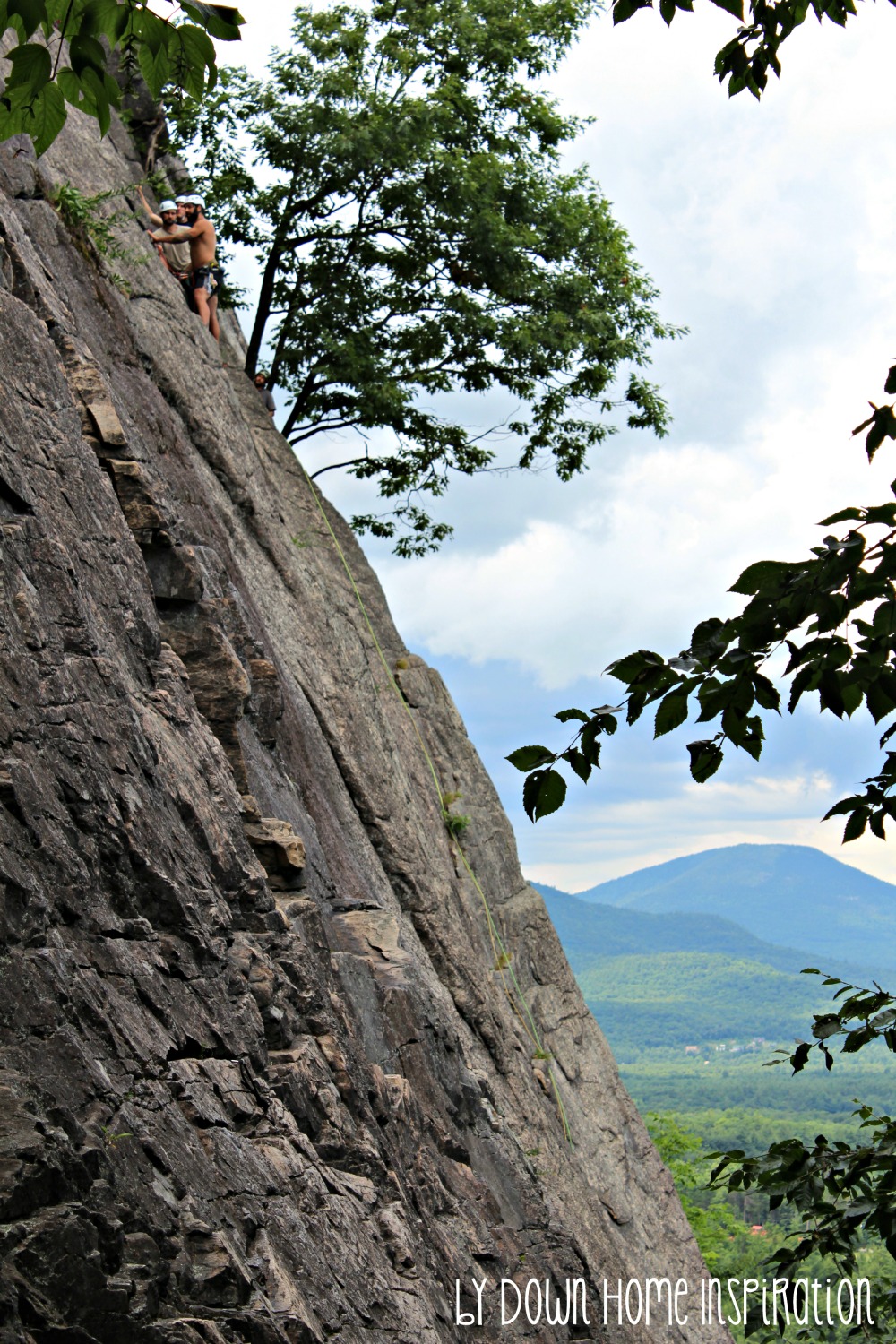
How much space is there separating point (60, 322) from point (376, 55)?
12.9 m

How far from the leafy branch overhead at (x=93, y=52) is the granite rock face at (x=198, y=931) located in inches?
144

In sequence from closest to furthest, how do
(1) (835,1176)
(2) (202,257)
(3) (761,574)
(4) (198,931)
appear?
1. (3) (761,574)
2. (1) (835,1176)
3. (4) (198,931)
4. (2) (202,257)

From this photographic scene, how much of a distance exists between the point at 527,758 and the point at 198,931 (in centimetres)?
458

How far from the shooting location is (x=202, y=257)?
1608 centimetres

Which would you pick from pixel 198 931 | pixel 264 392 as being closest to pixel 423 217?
pixel 264 392

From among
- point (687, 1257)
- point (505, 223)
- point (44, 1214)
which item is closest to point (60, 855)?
point (44, 1214)

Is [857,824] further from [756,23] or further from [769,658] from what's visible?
[756,23]

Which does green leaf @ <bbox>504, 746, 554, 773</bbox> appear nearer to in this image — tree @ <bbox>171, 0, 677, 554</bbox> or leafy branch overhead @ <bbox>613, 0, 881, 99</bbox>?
leafy branch overhead @ <bbox>613, 0, 881, 99</bbox>

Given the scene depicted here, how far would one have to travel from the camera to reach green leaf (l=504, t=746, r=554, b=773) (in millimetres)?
3090

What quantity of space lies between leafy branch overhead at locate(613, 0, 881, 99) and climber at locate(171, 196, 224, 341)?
12848 mm

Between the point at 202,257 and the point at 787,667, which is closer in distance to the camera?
the point at 787,667

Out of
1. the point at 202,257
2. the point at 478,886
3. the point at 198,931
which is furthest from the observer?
the point at 478,886

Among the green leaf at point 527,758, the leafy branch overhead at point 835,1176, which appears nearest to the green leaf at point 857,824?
the leafy branch overhead at point 835,1176

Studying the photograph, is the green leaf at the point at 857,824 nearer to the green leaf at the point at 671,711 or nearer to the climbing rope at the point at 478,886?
the green leaf at the point at 671,711
